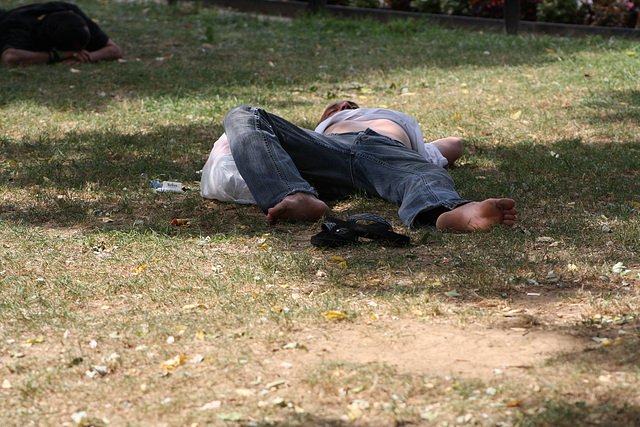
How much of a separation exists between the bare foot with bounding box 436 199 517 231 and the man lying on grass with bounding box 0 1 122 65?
6.24m

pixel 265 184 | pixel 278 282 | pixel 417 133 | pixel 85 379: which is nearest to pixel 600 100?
pixel 417 133

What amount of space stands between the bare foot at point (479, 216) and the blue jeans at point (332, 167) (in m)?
0.08

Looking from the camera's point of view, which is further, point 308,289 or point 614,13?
point 614,13

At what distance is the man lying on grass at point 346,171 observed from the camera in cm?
366

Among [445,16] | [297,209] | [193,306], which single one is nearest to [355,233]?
[297,209]

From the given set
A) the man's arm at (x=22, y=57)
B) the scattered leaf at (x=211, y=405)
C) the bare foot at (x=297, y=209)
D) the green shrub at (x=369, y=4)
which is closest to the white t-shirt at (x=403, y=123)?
the bare foot at (x=297, y=209)

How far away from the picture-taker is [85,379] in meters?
2.38

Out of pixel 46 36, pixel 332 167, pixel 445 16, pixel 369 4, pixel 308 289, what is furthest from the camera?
pixel 369 4

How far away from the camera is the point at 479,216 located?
11.6ft

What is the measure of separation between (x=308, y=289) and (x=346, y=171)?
1350 millimetres

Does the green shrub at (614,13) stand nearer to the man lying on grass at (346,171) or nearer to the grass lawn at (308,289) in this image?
the grass lawn at (308,289)

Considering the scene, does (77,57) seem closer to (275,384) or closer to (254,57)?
(254,57)

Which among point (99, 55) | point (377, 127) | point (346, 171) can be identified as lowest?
point (346, 171)

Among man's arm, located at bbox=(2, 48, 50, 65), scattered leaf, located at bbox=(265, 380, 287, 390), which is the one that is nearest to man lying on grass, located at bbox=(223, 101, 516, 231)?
scattered leaf, located at bbox=(265, 380, 287, 390)
